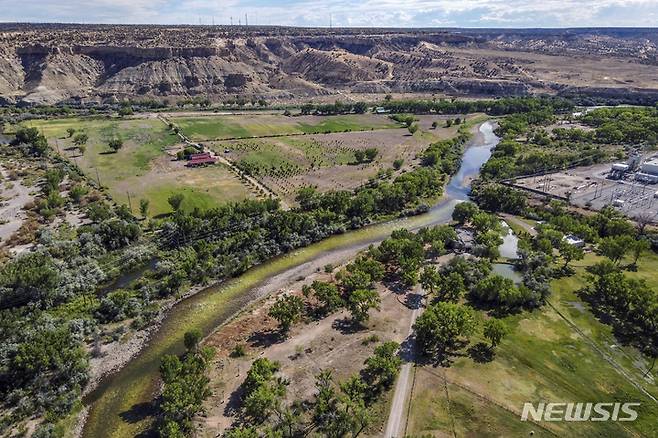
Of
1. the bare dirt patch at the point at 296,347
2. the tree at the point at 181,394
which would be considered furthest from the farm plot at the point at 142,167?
the tree at the point at 181,394

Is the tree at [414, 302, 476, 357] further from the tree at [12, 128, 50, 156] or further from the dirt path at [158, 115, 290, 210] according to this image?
the tree at [12, 128, 50, 156]

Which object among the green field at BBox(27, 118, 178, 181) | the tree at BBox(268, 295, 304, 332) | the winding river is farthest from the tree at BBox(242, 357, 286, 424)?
the green field at BBox(27, 118, 178, 181)

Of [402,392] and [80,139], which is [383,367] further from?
[80,139]

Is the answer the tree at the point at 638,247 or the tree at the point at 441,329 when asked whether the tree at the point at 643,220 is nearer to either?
the tree at the point at 638,247

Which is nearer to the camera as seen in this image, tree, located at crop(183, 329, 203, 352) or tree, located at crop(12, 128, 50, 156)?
tree, located at crop(183, 329, 203, 352)

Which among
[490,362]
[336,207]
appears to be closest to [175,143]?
[336,207]

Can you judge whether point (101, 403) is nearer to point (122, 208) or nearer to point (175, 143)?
point (122, 208)
